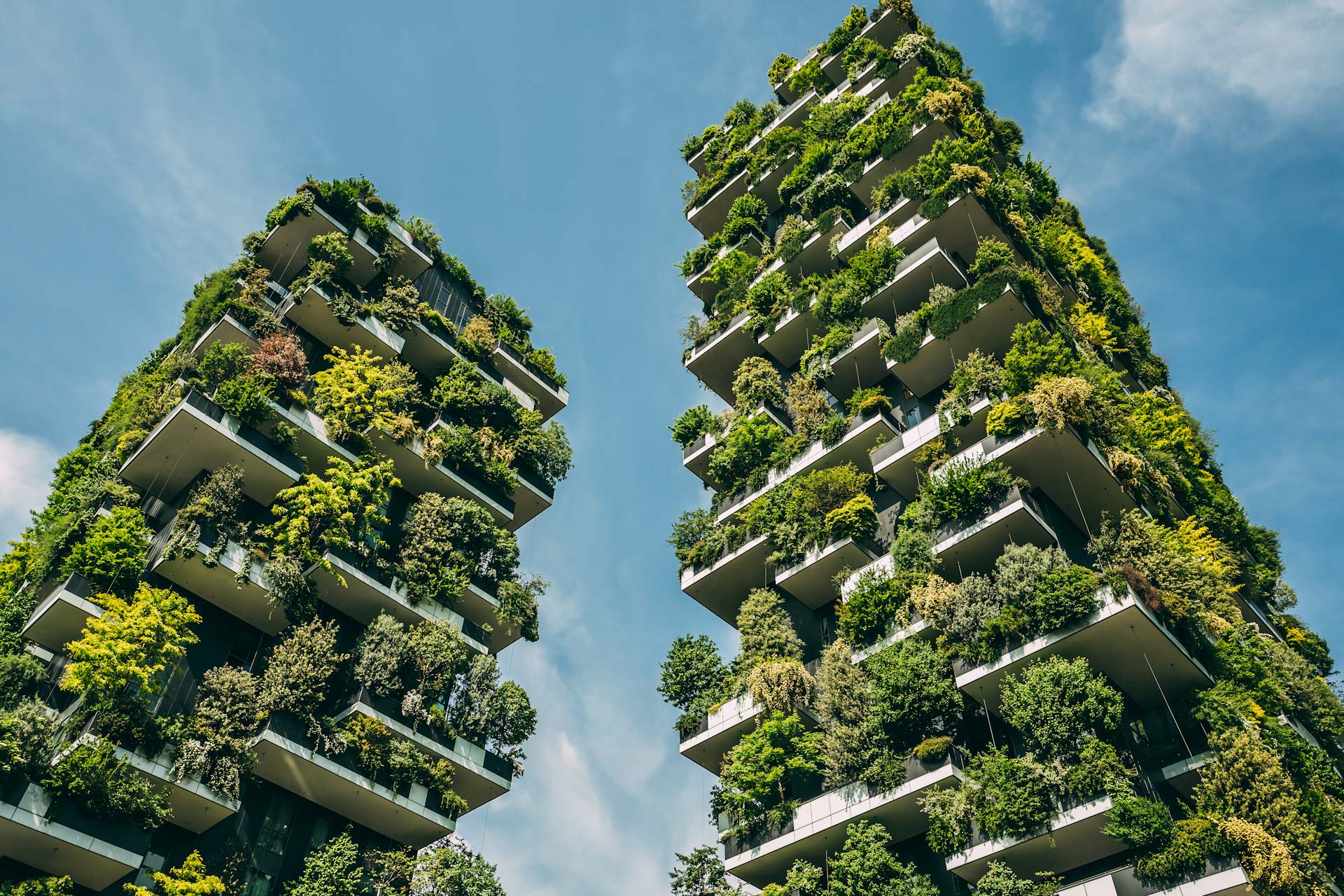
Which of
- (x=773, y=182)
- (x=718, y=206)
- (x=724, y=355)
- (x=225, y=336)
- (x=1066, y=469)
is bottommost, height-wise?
(x=1066, y=469)

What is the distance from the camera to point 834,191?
4628cm

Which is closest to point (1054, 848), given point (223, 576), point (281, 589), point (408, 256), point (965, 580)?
point (965, 580)

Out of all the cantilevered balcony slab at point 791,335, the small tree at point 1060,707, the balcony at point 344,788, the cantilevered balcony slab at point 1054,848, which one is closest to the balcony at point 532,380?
the cantilevered balcony slab at point 791,335

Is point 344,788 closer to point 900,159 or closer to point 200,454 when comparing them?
point 200,454

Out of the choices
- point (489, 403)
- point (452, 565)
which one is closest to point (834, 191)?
point (489, 403)

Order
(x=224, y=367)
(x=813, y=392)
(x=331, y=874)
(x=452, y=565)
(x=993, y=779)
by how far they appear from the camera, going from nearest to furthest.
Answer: (x=993, y=779) → (x=331, y=874) → (x=224, y=367) → (x=452, y=565) → (x=813, y=392)

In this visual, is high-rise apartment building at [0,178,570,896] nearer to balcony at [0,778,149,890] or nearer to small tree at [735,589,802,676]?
balcony at [0,778,149,890]

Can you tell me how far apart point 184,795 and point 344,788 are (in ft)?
15.4

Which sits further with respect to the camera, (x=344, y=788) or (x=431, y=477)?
(x=431, y=477)

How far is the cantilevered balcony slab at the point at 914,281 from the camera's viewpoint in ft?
127

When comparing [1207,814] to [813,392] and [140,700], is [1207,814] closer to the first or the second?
[813,392]

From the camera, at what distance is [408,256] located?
4450 centimetres

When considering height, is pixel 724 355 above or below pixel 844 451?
above

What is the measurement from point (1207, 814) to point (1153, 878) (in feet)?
6.79
